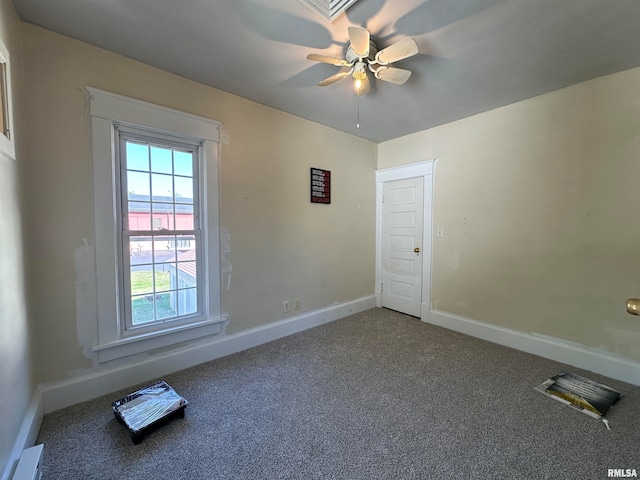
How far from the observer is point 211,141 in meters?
2.37

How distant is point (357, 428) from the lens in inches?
63.3

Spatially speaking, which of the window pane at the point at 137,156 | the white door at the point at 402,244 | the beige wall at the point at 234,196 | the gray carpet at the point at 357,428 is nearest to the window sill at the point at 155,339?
the beige wall at the point at 234,196

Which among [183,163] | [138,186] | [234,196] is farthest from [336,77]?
[138,186]

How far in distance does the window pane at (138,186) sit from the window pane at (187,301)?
87 cm

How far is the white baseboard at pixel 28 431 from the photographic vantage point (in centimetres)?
120

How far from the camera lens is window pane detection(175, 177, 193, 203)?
229 centimetres

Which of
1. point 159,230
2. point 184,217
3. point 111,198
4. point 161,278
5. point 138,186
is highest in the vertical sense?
point 138,186

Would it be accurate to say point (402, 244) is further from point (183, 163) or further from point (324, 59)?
point (183, 163)

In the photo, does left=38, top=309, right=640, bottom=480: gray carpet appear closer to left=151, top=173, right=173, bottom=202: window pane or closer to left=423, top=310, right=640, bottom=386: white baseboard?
left=423, top=310, right=640, bottom=386: white baseboard

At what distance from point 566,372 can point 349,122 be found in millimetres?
3217

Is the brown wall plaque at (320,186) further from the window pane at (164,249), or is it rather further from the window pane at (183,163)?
the window pane at (164,249)

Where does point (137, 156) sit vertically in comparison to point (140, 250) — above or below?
above

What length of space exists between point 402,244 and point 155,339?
3044mm

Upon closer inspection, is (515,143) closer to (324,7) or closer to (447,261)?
(447,261)
